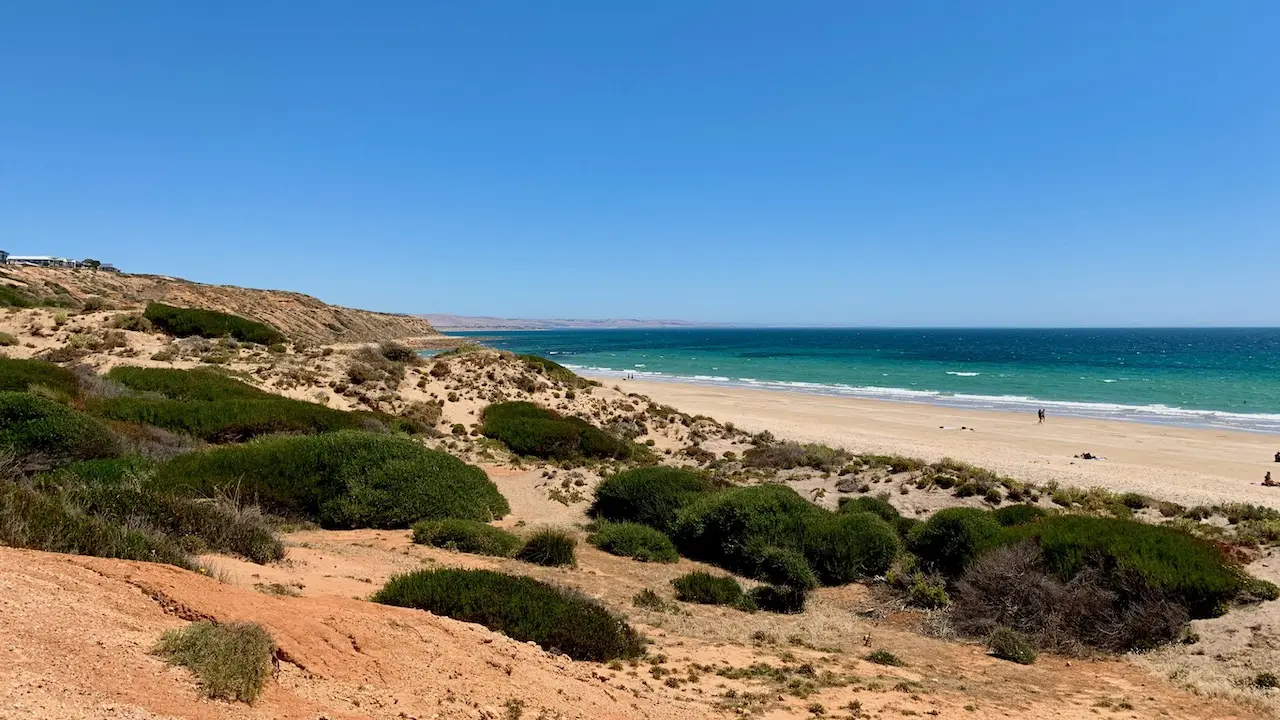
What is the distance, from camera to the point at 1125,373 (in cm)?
7712

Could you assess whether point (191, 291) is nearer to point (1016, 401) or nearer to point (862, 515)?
point (862, 515)

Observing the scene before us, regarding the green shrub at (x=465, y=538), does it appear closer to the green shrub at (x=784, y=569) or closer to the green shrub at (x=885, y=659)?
the green shrub at (x=784, y=569)

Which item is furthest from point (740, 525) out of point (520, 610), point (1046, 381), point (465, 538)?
point (1046, 381)

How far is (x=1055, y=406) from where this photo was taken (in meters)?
51.4

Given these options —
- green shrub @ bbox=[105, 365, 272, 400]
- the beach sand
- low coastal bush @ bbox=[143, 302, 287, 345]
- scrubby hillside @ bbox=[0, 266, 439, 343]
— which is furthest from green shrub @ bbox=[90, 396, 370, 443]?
the beach sand

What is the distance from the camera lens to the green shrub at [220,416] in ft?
58.1

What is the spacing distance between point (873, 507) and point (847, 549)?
13.3 feet

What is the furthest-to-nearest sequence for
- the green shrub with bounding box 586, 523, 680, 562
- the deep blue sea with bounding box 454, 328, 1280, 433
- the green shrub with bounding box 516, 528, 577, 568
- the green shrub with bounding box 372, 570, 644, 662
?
the deep blue sea with bounding box 454, 328, 1280, 433
the green shrub with bounding box 586, 523, 680, 562
the green shrub with bounding box 516, 528, 577, 568
the green shrub with bounding box 372, 570, 644, 662

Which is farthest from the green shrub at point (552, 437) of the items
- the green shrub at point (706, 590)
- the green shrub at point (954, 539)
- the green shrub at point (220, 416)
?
the green shrub at point (706, 590)

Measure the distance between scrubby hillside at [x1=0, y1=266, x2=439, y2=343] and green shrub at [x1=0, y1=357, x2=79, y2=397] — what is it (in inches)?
778

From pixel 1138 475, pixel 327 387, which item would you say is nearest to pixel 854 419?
pixel 1138 475

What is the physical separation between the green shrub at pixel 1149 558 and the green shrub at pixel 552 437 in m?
15.9

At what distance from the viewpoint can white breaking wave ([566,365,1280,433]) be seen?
43.0 m

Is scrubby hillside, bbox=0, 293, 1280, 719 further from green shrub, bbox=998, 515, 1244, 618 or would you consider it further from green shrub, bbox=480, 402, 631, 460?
green shrub, bbox=480, 402, 631, 460
